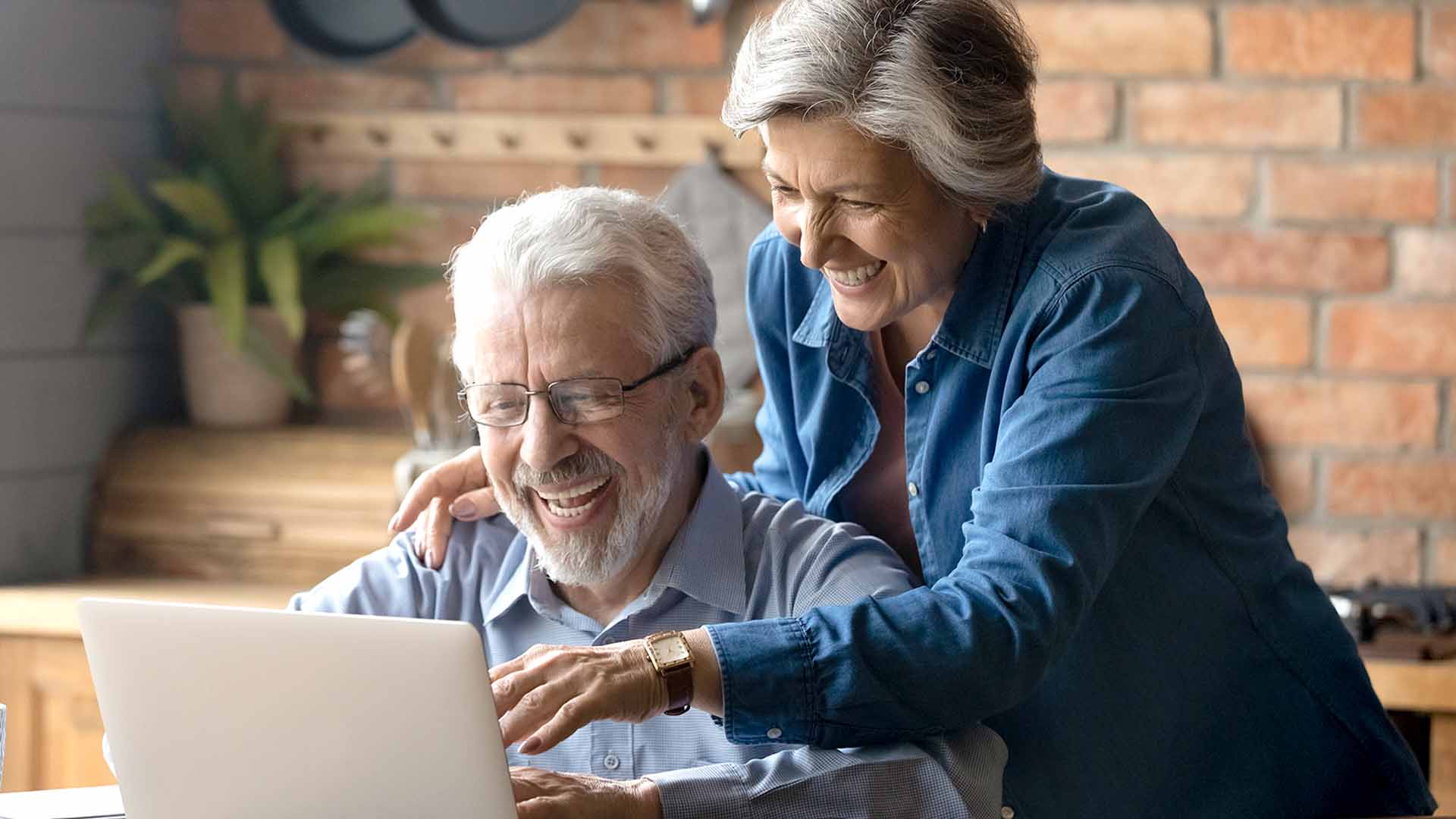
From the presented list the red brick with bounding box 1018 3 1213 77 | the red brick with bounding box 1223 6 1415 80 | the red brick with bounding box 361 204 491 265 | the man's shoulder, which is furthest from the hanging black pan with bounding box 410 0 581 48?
the man's shoulder

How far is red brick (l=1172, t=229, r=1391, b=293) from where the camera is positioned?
256 cm

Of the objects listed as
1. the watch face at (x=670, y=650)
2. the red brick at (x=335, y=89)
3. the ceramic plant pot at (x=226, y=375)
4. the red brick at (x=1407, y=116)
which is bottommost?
the ceramic plant pot at (x=226, y=375)

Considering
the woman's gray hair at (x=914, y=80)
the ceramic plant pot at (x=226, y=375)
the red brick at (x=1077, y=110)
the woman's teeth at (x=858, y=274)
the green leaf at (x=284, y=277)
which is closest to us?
the woman's gray hair at (x=914, y=80)

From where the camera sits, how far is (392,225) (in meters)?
2.79

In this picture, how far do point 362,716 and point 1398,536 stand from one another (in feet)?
6.56

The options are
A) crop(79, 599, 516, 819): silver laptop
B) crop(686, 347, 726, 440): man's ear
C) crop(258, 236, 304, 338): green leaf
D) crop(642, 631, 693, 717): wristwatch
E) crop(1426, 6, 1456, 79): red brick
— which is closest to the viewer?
crop(79, 599, 516, 819): silver laptop

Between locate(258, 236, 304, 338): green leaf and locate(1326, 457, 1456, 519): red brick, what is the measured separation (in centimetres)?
171

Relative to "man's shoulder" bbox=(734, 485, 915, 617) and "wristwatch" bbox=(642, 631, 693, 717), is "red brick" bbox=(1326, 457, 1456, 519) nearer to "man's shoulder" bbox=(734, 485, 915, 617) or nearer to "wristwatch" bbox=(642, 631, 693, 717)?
"man's shoulder" bbox=(734, 485, 915, 617)

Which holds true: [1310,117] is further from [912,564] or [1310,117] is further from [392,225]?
[392,225]

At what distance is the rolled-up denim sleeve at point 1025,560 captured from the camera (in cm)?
125

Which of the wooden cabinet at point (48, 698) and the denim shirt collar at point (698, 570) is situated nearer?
the denim shirt collar at point (698, 570)

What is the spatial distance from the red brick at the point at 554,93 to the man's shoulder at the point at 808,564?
1348 mm

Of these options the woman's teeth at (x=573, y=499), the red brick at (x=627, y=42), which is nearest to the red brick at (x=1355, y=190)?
the red brick at (x=627, y=42)

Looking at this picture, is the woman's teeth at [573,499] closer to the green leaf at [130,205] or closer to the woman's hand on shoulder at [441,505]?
the woman's hand on shoulder at [441,505]
